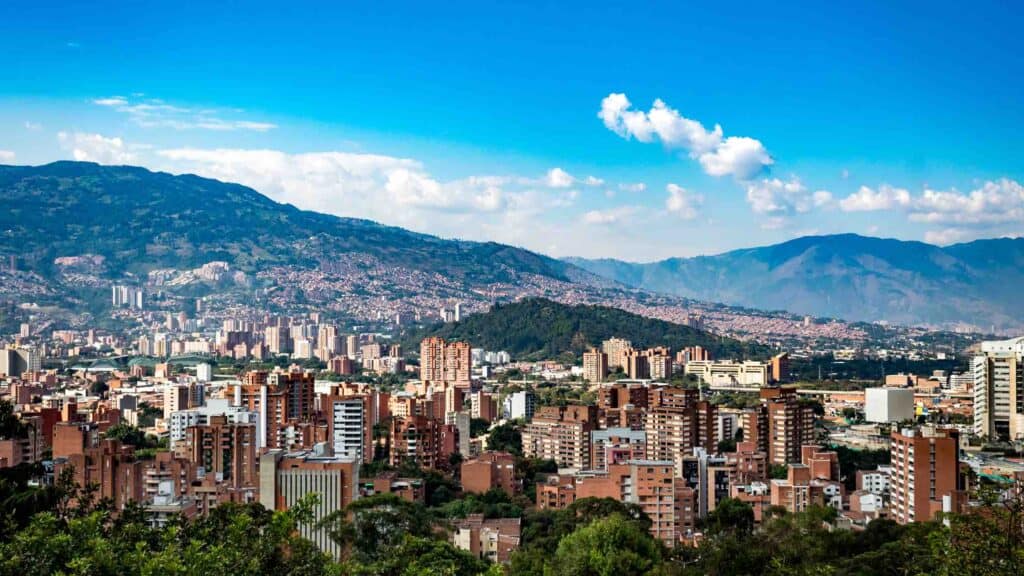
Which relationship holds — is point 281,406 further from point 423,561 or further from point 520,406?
point 423,561

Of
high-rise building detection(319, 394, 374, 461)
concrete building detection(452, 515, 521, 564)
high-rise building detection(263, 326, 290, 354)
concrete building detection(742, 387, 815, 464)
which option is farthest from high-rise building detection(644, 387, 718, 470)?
high-rise building detection(263, 326, 290, 354)

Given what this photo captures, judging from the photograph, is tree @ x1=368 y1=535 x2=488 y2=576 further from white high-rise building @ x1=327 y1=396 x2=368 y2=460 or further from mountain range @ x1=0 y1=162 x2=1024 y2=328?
mountain range @ x1=0 y1=162 x2=1024 y2=328

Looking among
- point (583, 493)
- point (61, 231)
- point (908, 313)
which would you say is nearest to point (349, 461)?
point (583, 493)

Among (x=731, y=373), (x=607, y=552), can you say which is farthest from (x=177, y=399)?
(x=731, y=373)

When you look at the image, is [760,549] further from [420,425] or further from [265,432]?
[265,432]

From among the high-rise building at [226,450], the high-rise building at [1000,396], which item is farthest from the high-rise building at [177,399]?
the high-rise building at [1000,396]

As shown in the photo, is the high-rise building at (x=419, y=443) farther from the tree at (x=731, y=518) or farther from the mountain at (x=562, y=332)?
the mountain at (x=562, y=332)
